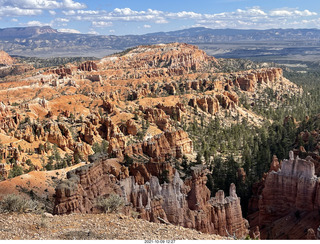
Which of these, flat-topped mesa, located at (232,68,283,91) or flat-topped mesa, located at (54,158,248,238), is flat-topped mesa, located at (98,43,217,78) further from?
flat-topped mesa, located at (54,158,248,238)

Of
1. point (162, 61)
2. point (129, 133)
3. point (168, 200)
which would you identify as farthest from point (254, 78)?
point (168, 200)

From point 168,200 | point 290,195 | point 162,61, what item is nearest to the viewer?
point 168,200

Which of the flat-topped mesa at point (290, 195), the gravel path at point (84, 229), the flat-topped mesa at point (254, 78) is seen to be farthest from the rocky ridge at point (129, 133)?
the flat-topped mesa at point (290, 195)

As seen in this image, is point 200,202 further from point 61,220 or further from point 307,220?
point 61,220

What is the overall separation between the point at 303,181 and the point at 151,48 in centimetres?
15657

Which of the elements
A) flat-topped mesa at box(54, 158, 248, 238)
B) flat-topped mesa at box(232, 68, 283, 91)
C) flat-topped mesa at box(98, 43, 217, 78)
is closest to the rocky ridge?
flat-topped mesa at box(54, 158, 248, 238)

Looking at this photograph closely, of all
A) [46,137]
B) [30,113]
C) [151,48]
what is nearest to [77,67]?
[151,48]

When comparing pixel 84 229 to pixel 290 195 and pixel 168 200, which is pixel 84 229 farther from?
pixel 290 195

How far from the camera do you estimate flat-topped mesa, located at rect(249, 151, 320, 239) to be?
27828 millimetres

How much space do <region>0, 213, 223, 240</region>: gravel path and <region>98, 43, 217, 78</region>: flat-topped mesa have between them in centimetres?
12463

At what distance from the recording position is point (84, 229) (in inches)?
554

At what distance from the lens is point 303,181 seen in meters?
28.4

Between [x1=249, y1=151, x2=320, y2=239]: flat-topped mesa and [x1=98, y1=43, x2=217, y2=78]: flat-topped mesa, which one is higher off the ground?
[x1=98, y1=43, x2=217, y2=78]: flat-topped mesa

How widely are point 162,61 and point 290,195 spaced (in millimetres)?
135133
